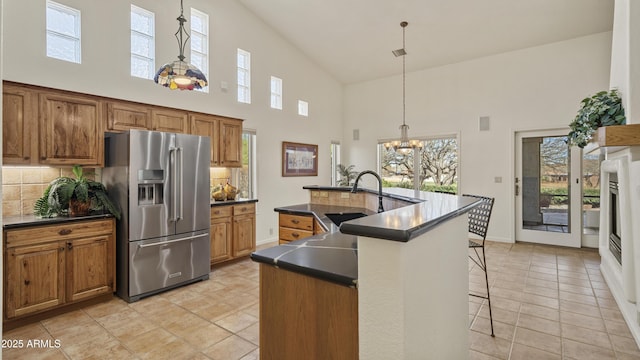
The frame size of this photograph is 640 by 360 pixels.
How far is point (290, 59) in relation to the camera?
20.2 feet

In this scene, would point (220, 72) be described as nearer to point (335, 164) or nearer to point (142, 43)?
point (142, 43)

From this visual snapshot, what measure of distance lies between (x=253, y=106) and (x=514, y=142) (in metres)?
4.63

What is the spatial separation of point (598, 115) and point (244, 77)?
188 inches

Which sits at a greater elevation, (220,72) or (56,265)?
(220,72)

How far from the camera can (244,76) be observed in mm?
5367

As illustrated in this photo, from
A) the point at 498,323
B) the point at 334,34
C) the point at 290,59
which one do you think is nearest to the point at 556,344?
the point at 498,323

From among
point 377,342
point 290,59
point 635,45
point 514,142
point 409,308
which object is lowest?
point 377,342

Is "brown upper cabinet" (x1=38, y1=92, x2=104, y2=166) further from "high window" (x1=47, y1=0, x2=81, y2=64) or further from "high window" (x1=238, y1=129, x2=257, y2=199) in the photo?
"high window" (x1=238, y1=129, x2=257, y2=199)

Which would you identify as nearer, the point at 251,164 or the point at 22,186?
the point at 22,186

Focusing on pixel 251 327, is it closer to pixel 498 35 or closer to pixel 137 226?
pixel 137 226

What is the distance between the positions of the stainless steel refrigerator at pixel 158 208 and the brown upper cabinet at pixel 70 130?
166 mm

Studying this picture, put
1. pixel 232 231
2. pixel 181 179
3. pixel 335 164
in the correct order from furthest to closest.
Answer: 1. pixel 335 164
2. pixel 232 231
3. pixel 181 179

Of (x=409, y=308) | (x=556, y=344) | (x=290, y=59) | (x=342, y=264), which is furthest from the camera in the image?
(x=290, y=59)

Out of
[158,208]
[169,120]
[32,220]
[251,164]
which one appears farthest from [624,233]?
[32,220]
